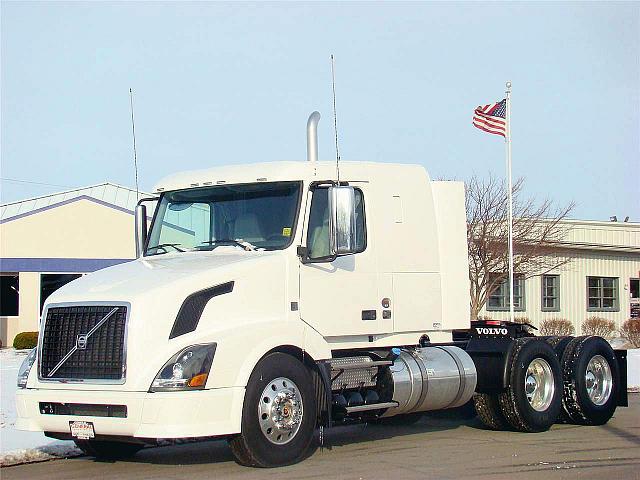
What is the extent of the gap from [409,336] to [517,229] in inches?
904

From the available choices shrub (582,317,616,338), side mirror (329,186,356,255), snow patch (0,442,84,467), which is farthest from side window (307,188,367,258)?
shrub (582,317,616,338)

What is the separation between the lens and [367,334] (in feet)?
37.1

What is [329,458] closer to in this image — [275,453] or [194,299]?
[275,453]

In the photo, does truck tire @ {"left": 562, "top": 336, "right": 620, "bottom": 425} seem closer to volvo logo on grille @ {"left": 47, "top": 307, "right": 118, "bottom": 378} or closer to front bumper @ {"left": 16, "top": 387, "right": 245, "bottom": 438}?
front bumper @ {"left": 16, "top": 387, "right": 245, "bottom": 438}

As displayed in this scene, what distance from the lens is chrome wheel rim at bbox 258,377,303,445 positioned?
9781 mm

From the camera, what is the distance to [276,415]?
32.3ft

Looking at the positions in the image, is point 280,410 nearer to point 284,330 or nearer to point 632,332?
point 284,330

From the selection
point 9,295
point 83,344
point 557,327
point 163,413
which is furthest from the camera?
point 9,295

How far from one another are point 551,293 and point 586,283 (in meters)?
1.65

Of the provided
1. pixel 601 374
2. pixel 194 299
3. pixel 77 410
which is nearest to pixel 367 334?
pixel 194 299

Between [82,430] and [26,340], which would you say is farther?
[26,340]

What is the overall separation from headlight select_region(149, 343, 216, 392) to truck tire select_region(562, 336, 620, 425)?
6001mm

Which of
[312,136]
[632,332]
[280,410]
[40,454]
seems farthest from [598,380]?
[632,332]

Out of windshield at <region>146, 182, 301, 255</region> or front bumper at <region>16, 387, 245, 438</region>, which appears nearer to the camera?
front bumper at <region>16, 387, 245, 438</region>
